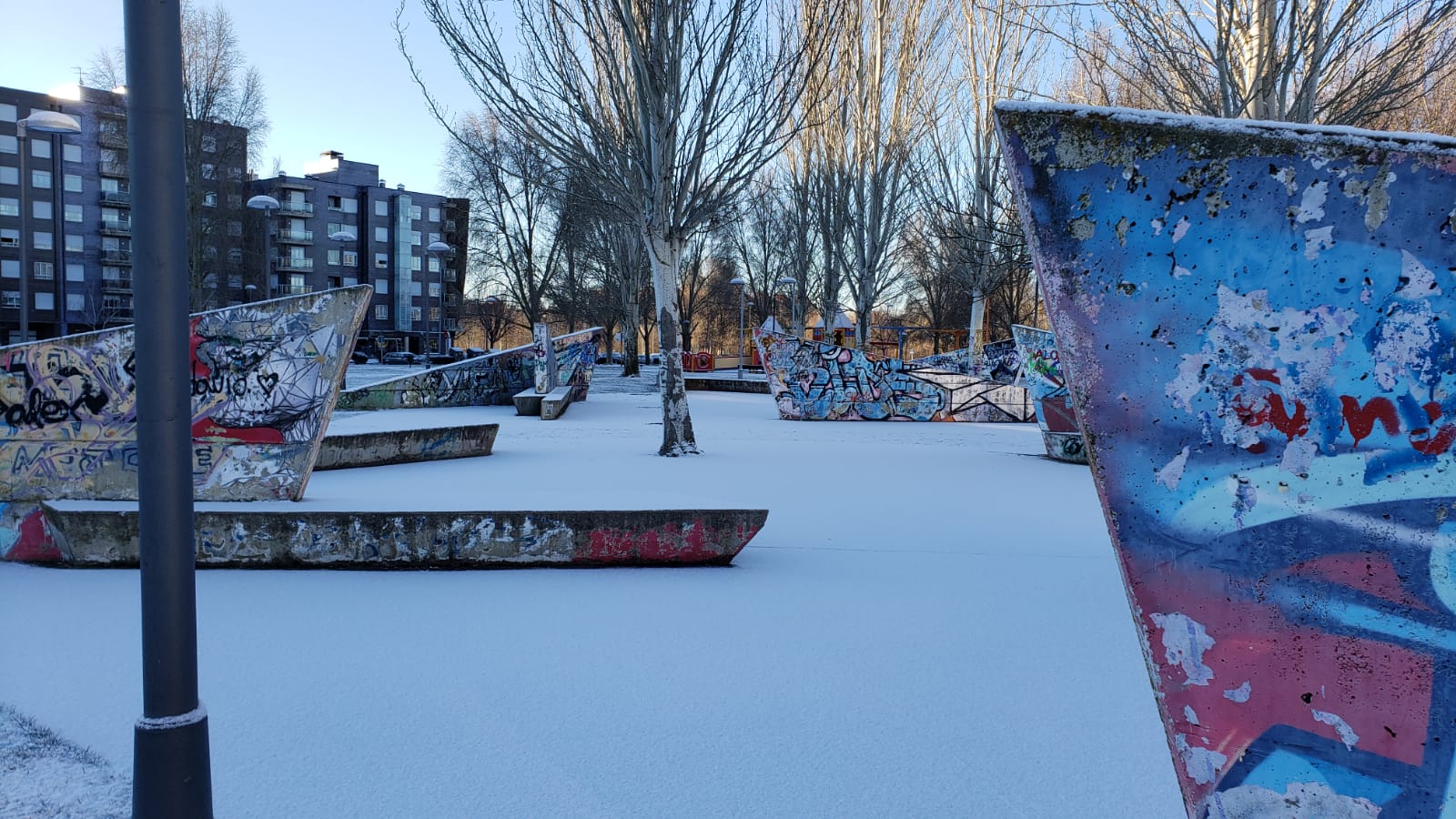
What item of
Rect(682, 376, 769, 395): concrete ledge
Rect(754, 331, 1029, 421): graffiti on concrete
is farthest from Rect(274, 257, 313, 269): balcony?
Rect(754, 331, 1029, 421): graffiti on concrete

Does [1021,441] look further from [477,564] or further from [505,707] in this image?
[505,707]

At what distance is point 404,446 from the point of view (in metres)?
9.78

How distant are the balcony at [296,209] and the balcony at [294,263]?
318cm

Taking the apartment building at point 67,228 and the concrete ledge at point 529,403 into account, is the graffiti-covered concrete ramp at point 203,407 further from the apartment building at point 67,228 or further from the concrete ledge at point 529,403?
the apartment building at point 67,228

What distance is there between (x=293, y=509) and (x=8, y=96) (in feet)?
196

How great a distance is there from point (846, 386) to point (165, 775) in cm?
1494

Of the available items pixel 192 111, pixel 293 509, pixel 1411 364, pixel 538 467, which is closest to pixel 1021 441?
pixel 538 467

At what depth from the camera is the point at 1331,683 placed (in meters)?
1.84

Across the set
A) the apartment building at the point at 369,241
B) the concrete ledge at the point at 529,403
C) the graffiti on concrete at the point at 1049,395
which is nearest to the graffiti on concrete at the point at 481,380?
the concrete ledge at the point at 529,403

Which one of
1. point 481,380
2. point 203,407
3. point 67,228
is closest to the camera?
point 203,407

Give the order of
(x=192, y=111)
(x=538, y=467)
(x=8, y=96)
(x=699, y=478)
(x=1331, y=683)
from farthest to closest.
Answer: (x=8, y=96) → (x=192, y=111) → (x=538, y=467) → (x=699, y=478) → (x=1331, y=683)

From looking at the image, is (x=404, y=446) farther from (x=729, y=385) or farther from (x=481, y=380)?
Answer: (x=729, y=385)

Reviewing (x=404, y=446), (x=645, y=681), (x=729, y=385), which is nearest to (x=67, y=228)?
(x=729, y=385)

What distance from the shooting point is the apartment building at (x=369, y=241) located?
214ft
